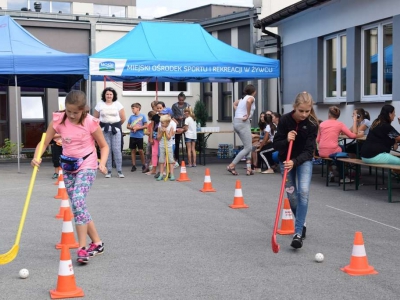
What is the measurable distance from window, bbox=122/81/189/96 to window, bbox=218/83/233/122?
2.01 meters

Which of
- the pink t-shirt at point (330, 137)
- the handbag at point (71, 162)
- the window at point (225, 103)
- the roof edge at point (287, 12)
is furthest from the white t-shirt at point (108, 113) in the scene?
the window at point (225, 103)

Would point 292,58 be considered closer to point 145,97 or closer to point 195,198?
point 145,97

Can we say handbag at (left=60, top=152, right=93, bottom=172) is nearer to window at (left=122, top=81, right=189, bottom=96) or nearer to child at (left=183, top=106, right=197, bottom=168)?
child at (left=183, top=106, right=197, bottom=168)

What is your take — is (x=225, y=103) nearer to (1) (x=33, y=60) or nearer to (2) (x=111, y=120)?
(1) (x=33, y=60)

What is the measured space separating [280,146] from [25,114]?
1859 cm

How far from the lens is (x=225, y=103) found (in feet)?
82.3

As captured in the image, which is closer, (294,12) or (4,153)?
(294,12)

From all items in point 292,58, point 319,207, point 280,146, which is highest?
point 292,58

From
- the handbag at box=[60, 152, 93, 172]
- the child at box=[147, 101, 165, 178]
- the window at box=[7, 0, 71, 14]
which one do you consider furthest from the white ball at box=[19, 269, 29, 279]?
the window at box=[7, 0, 71, 14]

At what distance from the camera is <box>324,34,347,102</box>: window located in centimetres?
1788

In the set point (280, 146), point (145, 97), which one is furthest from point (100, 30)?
point (280, 146)

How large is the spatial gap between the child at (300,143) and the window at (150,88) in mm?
17904

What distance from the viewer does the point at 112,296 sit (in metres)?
5.79

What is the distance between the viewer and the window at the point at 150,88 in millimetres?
25516
